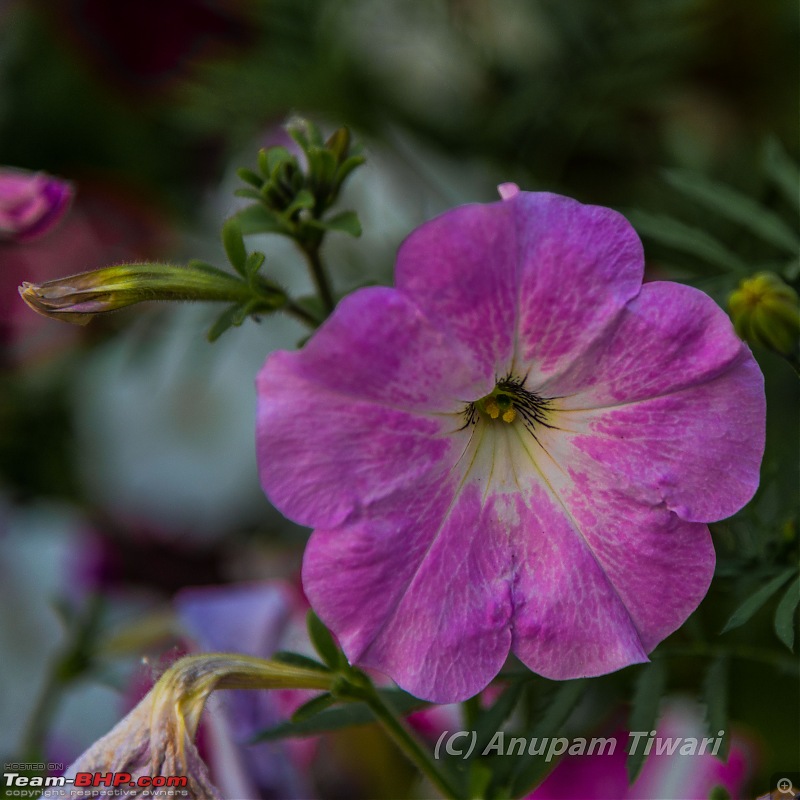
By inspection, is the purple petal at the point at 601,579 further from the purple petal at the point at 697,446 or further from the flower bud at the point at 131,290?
the flower bud at the point at 131,290

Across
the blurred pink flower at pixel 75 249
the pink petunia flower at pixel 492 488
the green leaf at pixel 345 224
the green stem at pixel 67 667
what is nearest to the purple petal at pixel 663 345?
the pink petunia flower at pixel 492 488

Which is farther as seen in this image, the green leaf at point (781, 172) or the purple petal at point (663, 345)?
the green leaf at point (781, 172)

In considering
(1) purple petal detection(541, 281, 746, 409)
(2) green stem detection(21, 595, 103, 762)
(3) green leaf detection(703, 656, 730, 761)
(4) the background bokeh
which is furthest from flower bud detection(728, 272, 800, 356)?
(2) green stem detection(21, 595, 103, 762)

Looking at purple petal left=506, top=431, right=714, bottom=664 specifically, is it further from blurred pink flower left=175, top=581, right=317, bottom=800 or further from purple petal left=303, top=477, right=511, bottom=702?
blurred pink flower left=175, top=581, right=317, bottom=800

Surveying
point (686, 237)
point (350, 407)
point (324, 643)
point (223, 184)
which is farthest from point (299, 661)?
point (223, 184)

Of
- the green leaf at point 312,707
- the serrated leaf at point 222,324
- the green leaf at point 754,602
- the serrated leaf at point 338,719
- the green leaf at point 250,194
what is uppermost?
the green leaf at point 250,194

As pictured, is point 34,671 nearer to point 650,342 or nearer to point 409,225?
point 409,225

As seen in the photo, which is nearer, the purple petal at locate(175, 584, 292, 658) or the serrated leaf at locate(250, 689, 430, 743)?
the serrated leaf at locate(250, 689, 430, 743)
